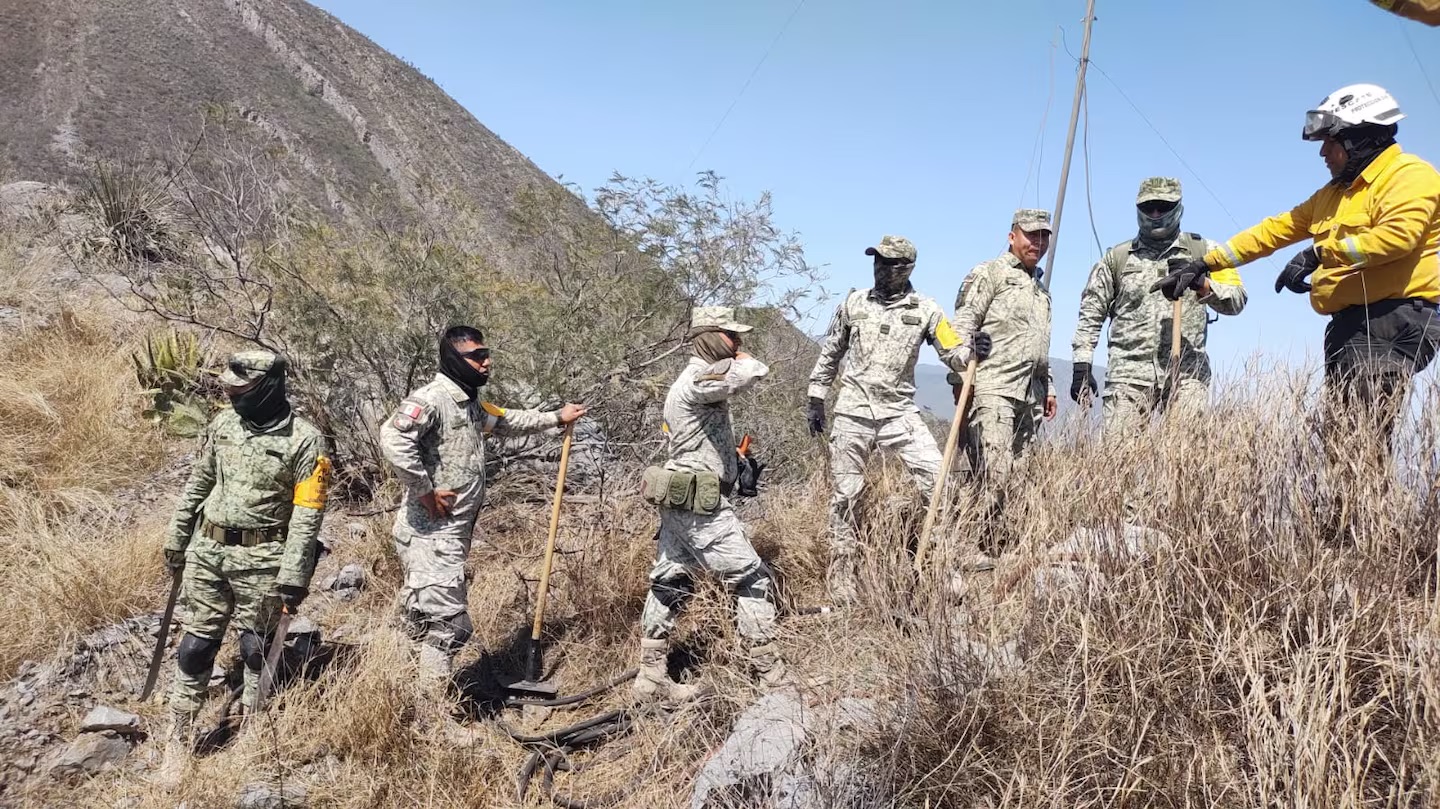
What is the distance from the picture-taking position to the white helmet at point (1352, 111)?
3090 mm

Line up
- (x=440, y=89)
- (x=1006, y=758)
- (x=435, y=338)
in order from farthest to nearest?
(x=440, y=89)
(x=435, y=338)
(x=1006, y=758)

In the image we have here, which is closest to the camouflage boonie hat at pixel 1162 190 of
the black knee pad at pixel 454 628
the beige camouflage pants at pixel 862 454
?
the beige camouflage pants at pixel 862 454

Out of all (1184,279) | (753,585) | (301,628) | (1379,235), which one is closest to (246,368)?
(301,628)

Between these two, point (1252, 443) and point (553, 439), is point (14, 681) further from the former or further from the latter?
point (1252, 443)

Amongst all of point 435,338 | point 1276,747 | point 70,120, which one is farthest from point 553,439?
point 70,120

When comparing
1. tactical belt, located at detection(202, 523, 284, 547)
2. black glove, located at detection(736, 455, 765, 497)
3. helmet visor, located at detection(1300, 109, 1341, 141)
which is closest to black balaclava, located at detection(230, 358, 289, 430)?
tactical belt, located at detection(202, 523, 284, 547)

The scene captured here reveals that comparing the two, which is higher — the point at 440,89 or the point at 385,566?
the point at 440,89

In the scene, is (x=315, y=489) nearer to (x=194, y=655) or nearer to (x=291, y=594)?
(x=291, y=594)

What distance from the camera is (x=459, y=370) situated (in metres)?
4.11

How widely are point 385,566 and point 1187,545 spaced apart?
15.3ft

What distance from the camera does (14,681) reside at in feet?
13.5

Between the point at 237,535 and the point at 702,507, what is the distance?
2.14m

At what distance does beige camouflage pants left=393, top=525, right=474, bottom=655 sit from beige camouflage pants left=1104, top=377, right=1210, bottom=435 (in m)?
3.07

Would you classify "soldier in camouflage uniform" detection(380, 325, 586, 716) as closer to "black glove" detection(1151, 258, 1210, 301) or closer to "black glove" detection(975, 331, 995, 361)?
"black glove" detection(975, 331, 995, 361)
